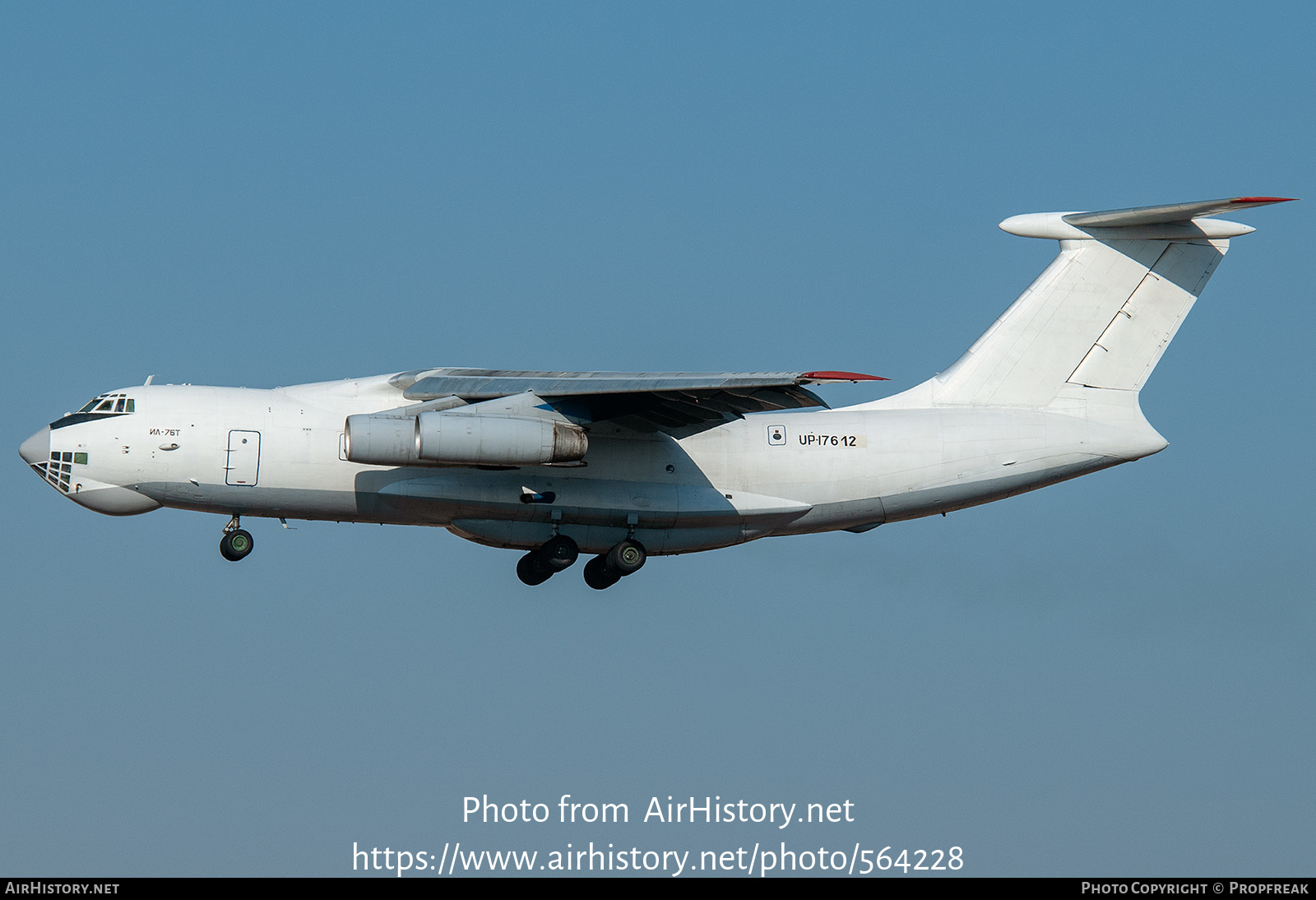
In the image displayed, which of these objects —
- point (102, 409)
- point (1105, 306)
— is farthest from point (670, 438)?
point (102, 409)

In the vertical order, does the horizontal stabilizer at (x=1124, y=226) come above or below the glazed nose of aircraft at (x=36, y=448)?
above

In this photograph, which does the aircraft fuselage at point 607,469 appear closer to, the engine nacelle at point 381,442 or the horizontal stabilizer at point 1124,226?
the engine nacelle at point 381,442

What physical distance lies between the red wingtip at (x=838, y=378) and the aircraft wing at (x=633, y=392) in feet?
0.73

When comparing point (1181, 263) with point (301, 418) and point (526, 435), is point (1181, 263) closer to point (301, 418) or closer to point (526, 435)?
point (526, 435)

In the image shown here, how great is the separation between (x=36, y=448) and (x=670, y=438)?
5386mm

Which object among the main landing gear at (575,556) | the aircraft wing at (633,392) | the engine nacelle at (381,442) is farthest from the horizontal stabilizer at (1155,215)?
the engine nacelle at (381,442)

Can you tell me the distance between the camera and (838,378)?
1327 centimetres

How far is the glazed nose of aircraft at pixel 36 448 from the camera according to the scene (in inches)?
581

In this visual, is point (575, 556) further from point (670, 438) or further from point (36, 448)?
point (36, 448)

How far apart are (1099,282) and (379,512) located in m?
6.93

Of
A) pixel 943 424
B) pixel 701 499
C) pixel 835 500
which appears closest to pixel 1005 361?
pixel 943 424

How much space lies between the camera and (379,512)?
15180 millimetres

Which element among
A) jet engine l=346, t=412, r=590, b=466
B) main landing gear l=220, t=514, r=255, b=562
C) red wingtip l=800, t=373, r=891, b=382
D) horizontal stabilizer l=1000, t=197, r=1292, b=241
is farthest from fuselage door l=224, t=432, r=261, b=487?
horizontal stabilizer l=1000, t=197, r=1292, b=241

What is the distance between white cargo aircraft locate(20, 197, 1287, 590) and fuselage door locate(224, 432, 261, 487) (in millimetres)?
15
